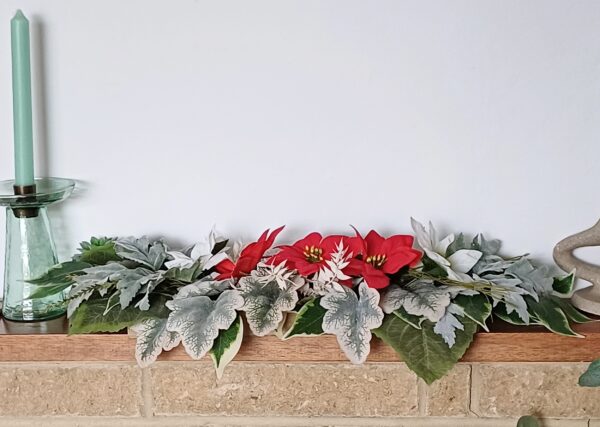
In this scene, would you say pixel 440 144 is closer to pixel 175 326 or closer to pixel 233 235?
pixel 233 235

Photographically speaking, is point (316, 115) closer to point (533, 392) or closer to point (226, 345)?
point (226, 345)

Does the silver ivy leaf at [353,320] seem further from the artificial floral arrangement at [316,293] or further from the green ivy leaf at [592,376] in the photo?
the green ivy leaf at [592,376]

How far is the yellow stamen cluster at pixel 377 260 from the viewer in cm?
109

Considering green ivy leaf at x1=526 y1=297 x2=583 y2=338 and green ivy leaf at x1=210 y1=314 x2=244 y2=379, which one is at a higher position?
green ivy leaf at x1=526 y1=297 x2=583 y2=338

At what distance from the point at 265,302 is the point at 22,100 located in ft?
1.35

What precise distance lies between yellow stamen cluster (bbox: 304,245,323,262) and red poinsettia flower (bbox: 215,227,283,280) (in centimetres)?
5

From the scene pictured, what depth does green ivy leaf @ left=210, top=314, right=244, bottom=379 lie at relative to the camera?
3.33ft

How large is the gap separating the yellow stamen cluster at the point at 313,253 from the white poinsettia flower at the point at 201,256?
0.11 meters

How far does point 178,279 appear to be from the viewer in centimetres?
108

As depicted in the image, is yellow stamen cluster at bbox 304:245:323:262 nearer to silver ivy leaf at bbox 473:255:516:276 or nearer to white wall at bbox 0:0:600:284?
white wall at bbox 0:0:600:284

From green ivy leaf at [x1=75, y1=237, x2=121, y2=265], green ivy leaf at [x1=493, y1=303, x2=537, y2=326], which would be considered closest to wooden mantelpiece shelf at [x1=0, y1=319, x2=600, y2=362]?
green ivy leaf at [x1=493, y1=303, x2=537, y2=326]

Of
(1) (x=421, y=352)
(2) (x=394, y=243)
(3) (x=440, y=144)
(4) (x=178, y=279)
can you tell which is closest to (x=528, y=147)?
(3) (x=440, y=144)

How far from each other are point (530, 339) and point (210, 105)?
0.53m

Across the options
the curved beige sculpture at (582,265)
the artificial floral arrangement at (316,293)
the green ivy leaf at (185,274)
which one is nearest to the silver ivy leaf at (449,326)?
the artificial floral arrangement at (316,293)
